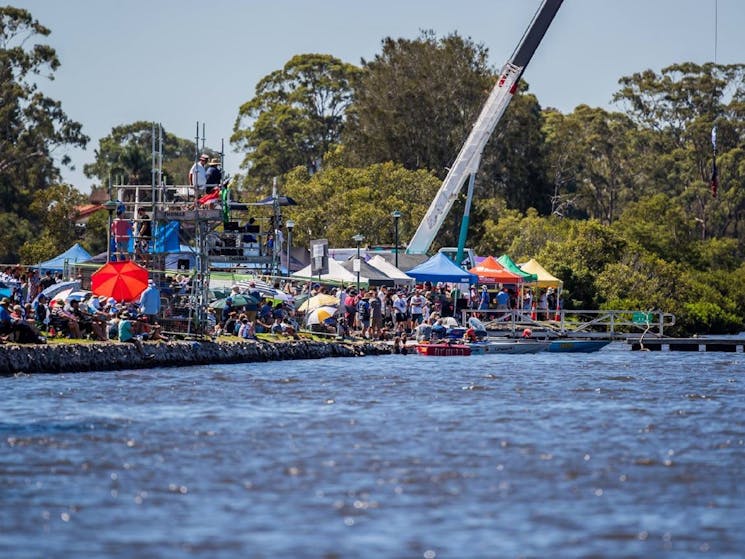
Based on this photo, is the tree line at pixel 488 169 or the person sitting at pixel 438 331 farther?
the tree line at pixel 488 169

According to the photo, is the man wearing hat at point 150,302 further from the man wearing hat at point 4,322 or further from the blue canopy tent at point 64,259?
the blue canopy tent at point 64,259

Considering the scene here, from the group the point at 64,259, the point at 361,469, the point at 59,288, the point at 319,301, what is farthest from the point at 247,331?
the point at 361,469

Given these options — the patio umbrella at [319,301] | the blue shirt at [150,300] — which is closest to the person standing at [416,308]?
the patio umbrella at [319,301]

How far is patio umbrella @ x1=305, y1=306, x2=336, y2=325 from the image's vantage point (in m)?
47.6

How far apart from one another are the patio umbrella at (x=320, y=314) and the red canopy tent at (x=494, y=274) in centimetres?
1065

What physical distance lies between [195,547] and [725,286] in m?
75.5

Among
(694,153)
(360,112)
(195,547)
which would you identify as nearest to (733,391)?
(195,547)

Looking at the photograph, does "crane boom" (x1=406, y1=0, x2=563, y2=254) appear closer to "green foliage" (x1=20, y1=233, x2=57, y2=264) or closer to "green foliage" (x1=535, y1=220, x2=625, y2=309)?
"green foliage" (x1=535, y1=220, x2=625, y2=309)

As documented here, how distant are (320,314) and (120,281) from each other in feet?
30.9

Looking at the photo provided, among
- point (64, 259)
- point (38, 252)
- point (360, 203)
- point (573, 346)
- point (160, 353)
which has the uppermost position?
point (360, 203)

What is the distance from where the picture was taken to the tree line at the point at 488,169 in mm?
79188

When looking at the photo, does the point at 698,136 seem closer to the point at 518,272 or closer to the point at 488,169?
the point at 488,169

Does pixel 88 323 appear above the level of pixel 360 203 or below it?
below

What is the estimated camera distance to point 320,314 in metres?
47.6
